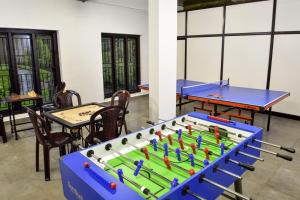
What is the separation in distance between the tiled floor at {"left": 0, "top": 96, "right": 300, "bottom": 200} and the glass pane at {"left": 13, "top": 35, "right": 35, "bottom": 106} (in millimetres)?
1607

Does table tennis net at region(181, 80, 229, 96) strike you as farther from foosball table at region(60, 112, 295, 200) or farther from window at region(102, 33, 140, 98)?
window at region(102, 33, 140, 98)

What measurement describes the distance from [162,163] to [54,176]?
1900 millimetres

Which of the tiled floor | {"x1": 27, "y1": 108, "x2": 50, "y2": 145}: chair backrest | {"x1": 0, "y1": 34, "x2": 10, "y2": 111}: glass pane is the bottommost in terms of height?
the tiled floor

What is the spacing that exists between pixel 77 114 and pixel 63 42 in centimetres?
310

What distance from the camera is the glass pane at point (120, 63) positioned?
693 centimetres

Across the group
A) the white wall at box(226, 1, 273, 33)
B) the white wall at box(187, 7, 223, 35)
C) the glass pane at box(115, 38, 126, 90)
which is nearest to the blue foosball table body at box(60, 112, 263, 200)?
the white wall at box(226, 1, 273, 33)

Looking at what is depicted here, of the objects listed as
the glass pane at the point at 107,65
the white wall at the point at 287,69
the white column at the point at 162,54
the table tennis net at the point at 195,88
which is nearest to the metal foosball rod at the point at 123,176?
the white column at the point at 162,54

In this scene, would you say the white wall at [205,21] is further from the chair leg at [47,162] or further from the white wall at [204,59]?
the chair leg at [47,162]

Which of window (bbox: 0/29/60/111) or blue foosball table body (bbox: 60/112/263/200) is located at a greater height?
window (bbox: 0/29/60/111)

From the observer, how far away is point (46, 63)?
5430mm

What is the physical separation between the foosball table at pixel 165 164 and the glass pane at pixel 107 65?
497 cm

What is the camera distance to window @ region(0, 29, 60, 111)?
477 centimetres

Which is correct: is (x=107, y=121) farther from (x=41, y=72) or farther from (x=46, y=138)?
(x=41, y=72)

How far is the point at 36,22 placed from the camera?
4945mm
